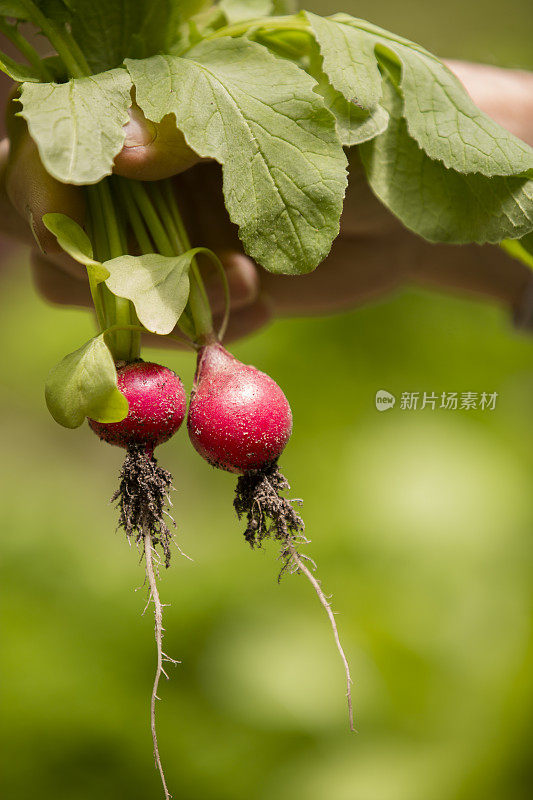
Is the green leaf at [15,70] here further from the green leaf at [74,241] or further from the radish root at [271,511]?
the radish root at [271,511]

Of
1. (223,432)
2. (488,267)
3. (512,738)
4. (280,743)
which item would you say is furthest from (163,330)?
(512,738)

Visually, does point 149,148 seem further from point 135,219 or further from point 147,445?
point 147,445

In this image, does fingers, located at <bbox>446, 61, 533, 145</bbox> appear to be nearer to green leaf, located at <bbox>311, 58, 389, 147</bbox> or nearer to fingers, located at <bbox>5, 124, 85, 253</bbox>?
green leaf, located at <bbox>311, 58, 389, 147</bbox>

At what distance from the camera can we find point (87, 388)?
583 millimetres

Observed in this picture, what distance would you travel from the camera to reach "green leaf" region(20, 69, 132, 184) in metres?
0.53

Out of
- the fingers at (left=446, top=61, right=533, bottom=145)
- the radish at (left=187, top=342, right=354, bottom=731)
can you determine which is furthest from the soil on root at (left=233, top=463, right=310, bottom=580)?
the fingers at (left=446, top=61, right=533, bottom=145)

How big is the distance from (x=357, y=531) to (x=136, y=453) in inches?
52.5

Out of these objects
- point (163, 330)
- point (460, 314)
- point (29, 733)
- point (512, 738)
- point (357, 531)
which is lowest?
point (29, 733)

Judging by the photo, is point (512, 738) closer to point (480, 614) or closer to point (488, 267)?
point (480, 614)

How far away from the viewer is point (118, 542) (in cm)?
193

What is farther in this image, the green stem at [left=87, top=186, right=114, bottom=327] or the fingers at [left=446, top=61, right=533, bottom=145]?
the fingers at [left=446, top=61, right=533, bottom=145]

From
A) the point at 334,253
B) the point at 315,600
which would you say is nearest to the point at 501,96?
the point at 334,253

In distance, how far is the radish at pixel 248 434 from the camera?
681 mm

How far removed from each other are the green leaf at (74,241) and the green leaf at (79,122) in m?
0.09
